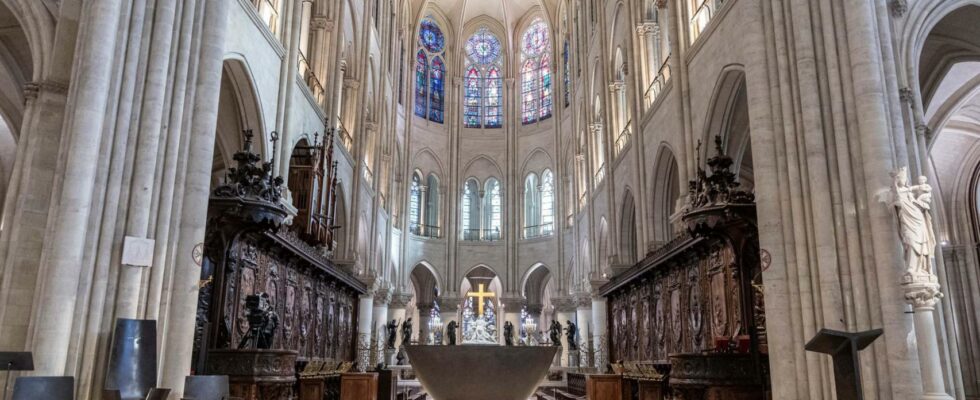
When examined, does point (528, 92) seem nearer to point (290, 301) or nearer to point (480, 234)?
point (480, 234)

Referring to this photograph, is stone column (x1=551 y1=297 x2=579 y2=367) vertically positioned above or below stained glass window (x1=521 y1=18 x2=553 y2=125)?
below

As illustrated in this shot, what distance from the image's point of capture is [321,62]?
67.9 feet

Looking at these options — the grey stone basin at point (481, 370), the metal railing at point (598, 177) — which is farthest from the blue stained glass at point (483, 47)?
the grey stone basin at point (481, 370)

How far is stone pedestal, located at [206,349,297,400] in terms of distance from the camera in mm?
10852

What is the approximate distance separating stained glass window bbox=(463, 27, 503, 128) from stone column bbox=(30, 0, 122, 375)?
31.5 metres

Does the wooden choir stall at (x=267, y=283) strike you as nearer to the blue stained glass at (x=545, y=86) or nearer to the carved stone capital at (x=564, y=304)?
the carved stone capital at (x=564, y=304)

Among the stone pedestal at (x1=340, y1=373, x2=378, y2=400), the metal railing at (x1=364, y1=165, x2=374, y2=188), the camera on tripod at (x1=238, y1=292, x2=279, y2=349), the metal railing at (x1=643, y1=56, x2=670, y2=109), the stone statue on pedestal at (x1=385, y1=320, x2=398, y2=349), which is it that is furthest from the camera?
the stone statue on pedestal at (x1=385, y1=320, x2=398, y2=349)

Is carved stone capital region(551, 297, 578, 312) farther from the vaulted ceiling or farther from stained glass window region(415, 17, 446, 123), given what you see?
the vaulted ceiling

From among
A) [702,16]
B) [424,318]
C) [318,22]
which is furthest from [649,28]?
[424,318]

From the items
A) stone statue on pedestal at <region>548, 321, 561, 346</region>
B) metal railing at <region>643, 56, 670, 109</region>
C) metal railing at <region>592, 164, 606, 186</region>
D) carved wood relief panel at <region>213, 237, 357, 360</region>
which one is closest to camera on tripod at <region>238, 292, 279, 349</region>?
carved wood relief panel at <region>213, 237, 357, 360</region>

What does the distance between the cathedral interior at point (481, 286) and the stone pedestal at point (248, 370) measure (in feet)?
0.11

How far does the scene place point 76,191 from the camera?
8.94m

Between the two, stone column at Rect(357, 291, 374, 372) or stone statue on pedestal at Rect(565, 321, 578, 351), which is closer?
stone column at Rect(357, 291, 374, 372)

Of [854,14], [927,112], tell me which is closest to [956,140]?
[927,112]
